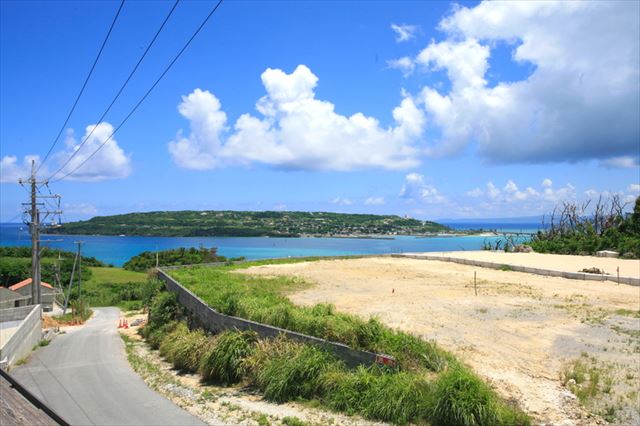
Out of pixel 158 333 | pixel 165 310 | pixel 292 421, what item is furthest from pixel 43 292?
pixel 292 421

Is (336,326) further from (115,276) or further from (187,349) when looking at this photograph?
(115,276)

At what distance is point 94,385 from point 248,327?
545 cm

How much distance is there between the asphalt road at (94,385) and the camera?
38.9 feet

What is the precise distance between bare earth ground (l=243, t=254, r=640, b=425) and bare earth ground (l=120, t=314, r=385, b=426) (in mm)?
3402

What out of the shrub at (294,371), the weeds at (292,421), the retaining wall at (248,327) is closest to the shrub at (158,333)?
the retaining wall at (248,327)

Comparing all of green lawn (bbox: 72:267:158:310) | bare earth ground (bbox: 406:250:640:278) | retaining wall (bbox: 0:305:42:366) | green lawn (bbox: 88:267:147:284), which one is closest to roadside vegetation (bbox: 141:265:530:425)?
retaining wall (bbox: 0:305:42:366)

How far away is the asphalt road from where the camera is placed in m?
11.9

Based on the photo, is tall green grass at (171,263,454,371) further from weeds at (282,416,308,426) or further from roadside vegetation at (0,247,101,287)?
roadside vegetation at (0,247,101,287)

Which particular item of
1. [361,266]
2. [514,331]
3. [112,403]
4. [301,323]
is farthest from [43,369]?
[361,266]

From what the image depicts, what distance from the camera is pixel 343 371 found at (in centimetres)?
1152

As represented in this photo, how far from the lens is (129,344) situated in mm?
23859

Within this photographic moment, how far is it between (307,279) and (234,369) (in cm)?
1492

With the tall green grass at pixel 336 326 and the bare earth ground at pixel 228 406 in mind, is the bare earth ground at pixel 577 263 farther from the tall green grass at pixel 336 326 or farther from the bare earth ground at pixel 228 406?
the bare earth ground at pixel 228 406

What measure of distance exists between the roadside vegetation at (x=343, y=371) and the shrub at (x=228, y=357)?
0.03 metres
